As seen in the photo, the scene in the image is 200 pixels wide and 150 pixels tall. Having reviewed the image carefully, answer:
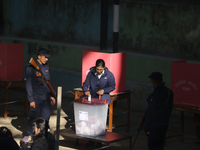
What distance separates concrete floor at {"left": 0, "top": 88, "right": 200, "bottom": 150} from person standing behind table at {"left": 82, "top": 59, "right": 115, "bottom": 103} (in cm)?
74

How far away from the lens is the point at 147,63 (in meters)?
11.0

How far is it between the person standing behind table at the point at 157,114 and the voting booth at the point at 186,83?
1.56 meters

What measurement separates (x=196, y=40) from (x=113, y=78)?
3.46 metres

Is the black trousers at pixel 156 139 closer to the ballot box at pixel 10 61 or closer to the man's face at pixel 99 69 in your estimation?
the man's face at pixel 99 69

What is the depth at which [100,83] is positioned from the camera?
26.2 feet

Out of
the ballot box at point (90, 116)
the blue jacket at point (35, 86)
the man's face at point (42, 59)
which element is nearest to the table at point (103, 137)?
the ballot box at point (90, 116)

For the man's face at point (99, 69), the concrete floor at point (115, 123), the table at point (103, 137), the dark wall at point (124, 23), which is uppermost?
the dark wall at point (124, 23)

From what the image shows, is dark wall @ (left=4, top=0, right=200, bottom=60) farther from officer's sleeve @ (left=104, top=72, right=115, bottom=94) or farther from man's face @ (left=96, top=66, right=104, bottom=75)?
man's face @ (left=96, top=66, right=104, bottom=75)

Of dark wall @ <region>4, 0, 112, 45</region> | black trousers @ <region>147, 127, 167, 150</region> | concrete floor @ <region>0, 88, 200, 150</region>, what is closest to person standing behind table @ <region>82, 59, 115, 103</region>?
concrete floor @ <region>0, 88, 200, 150</region>

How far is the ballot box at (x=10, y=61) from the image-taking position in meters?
9.38

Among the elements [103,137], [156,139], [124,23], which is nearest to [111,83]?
[103,137]

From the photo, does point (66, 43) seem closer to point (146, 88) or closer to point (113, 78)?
point (146, 88)

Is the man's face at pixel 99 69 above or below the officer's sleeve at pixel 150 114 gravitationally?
above

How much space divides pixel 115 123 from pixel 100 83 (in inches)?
71.8
